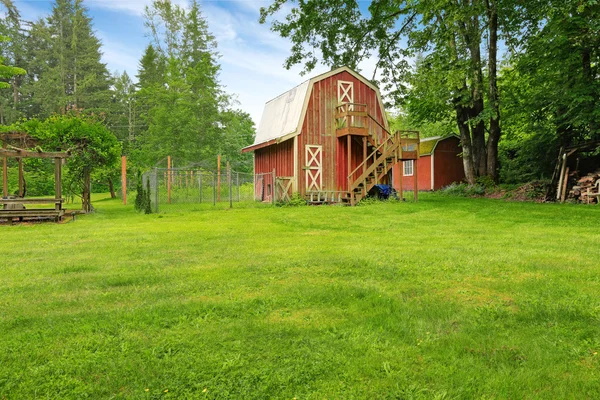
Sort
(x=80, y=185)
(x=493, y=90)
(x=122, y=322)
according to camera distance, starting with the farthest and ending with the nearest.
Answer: (x=493, y=90), (x=80, y=185), (x=122, y=322)

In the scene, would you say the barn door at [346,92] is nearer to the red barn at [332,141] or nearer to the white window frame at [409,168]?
the red barn at [332,141]

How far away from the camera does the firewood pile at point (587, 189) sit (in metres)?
13.7

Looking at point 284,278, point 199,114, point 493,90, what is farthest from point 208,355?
point 199,114

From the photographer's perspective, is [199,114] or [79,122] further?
[199,114]

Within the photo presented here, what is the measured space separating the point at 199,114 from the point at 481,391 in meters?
32.0

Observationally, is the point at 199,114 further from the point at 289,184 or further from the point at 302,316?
the point at 302,316

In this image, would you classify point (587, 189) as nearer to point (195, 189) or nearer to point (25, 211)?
point (195, 189)

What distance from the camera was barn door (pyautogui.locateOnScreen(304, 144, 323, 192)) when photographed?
17.0m

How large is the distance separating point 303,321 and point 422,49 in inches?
731

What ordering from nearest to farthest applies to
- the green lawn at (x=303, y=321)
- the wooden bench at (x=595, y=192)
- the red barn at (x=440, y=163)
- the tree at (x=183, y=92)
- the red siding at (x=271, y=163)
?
1. the green lawn at (x=303, y=321)
2. the wooden bench at (x=595, y=192)
3. the red siding at (x=271, y=163)
4. the red barn at (x=440, y=163)
5. the tree at (x=183, y=92)

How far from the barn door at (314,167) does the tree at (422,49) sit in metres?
5.60

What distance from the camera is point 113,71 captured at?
45500 mm

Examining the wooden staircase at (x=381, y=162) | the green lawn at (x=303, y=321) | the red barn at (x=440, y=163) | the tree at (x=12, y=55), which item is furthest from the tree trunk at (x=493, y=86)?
the tree at (x=12, y=55)

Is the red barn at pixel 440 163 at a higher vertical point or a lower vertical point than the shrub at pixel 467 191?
higher
